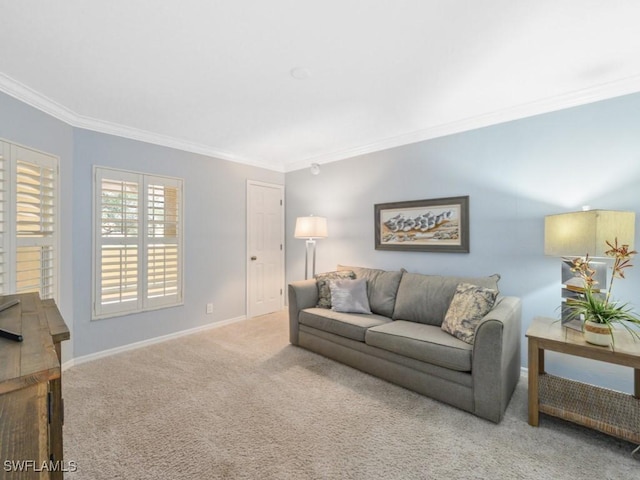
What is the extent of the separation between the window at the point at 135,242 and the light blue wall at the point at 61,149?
0.71 feet

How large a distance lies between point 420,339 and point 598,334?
3.50 feet

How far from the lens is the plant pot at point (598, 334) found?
5.96 feet

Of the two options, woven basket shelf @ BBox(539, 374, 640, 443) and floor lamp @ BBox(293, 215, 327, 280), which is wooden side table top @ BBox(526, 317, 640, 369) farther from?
floor lamp @ BBox(293, 215, 327, 280)

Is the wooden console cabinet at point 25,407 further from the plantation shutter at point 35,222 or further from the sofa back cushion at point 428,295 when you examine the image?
the sofa back cushion at point 428,295

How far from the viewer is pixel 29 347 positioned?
2.99 feet

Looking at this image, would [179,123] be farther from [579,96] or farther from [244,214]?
[579,96]

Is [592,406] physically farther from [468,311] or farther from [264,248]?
[264,248]

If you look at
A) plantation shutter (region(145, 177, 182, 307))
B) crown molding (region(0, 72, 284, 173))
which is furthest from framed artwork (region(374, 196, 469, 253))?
plantation shutter (region(145, 177, 182, 307))

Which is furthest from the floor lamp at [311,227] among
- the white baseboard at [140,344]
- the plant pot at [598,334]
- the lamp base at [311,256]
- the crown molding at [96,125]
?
the plant pot at [598,334]

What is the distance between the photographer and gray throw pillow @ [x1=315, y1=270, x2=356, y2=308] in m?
3.38

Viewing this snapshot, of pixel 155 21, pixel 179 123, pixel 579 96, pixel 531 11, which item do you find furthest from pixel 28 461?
pixel 579 96

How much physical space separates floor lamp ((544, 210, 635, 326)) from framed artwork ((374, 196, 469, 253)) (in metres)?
0.90

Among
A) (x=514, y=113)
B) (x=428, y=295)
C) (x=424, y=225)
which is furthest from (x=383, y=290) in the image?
(x=514, y=113)

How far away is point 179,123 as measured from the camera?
3146 mm
